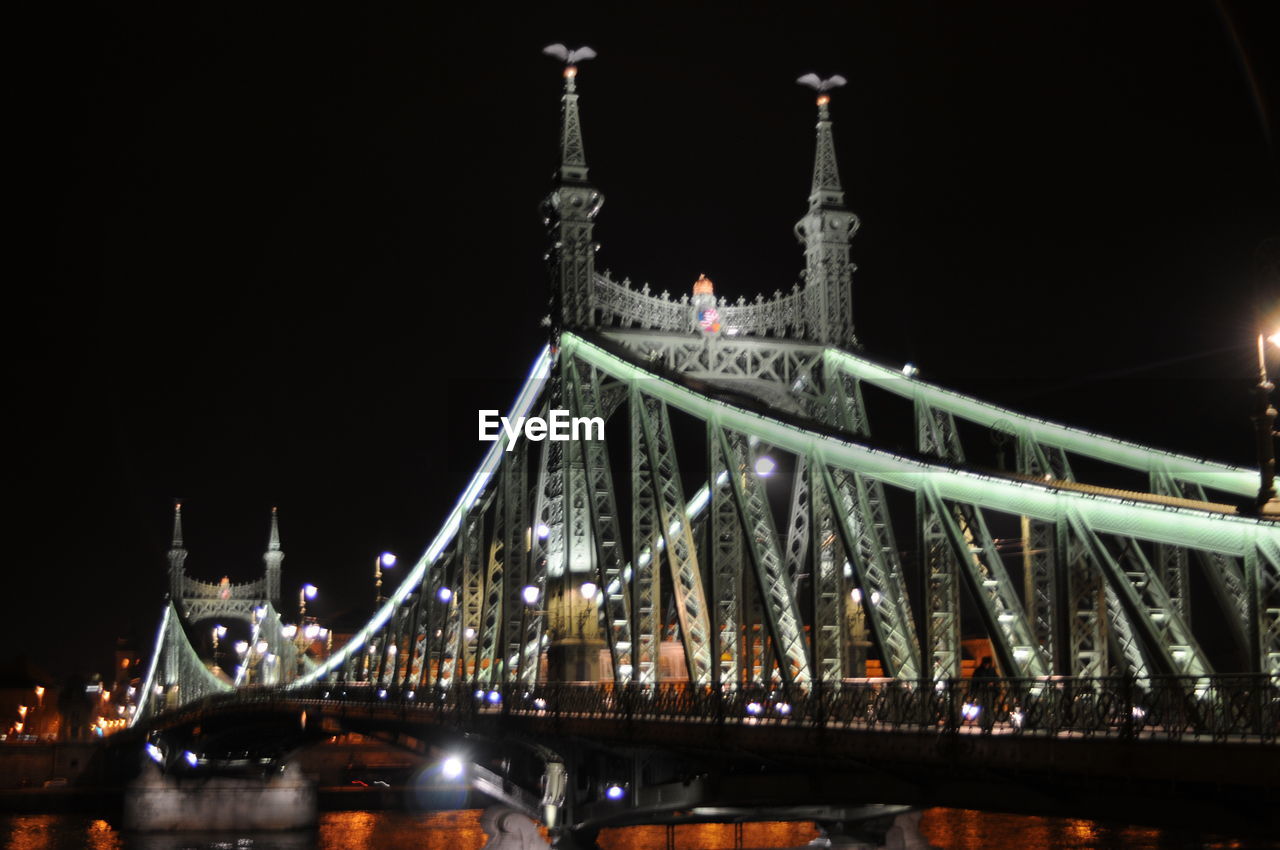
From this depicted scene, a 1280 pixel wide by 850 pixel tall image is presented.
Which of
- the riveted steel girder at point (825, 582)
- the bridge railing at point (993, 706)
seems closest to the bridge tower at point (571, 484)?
the bridge railing at point (993, 706)

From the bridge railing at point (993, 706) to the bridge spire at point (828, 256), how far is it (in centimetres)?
1133

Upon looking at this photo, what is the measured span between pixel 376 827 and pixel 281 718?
843 cm

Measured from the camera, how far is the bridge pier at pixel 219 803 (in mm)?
84188

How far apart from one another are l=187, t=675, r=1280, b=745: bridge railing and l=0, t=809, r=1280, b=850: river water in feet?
75.4

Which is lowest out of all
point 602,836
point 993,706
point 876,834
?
point 602,836

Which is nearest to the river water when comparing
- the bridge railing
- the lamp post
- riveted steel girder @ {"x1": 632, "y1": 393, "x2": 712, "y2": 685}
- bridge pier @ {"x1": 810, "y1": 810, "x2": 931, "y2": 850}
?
bridge pier @ {"x1": 810, "y1": 810, "x2": 931, "y2": 850}

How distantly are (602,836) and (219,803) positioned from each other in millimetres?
30143

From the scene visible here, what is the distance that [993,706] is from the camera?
776 inches

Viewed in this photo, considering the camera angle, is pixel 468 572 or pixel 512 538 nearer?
pixel 512 538

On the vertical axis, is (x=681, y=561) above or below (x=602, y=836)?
above

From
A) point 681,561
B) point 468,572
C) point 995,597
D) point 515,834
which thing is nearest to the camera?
point 995,597

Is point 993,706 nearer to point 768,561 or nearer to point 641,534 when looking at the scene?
point 768,561

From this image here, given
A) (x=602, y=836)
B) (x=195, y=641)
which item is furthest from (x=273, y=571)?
(x=602, y=836)

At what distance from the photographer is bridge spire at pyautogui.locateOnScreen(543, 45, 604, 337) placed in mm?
41188
